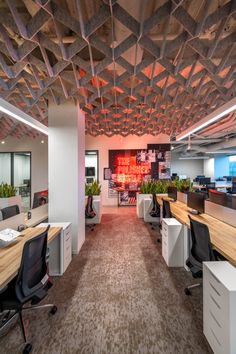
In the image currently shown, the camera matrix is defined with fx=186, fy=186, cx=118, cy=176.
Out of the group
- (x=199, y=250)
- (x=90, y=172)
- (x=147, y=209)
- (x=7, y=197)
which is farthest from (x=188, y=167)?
(x=199, y=250)

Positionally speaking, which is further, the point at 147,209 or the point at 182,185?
the point at 147,209

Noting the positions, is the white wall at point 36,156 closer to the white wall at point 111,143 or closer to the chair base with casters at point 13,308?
the white wall at point 111,143

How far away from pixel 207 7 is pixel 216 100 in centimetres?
316

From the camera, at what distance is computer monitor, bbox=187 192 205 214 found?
3478mm

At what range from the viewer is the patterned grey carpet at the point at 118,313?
1.73m

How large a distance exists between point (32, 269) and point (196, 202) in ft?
9.91

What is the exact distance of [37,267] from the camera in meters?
1.89

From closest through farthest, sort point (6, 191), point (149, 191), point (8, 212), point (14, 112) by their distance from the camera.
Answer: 1. point (14, 112)
2. point (8, 212)
3. point (6, 191)
4. point (149, 191)

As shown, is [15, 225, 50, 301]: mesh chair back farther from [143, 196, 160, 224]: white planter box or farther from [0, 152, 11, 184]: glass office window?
[0, 152, 11, 184]: glass office window

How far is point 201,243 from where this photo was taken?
2.22m

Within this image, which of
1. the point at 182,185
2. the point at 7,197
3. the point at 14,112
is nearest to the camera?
the point at 14,112

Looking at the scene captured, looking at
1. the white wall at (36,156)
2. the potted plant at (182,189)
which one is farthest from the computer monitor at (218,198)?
the white wall at (36,156)

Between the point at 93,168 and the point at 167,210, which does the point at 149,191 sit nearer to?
the point at 167,210

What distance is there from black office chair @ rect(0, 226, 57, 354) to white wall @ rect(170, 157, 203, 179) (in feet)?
54.1
